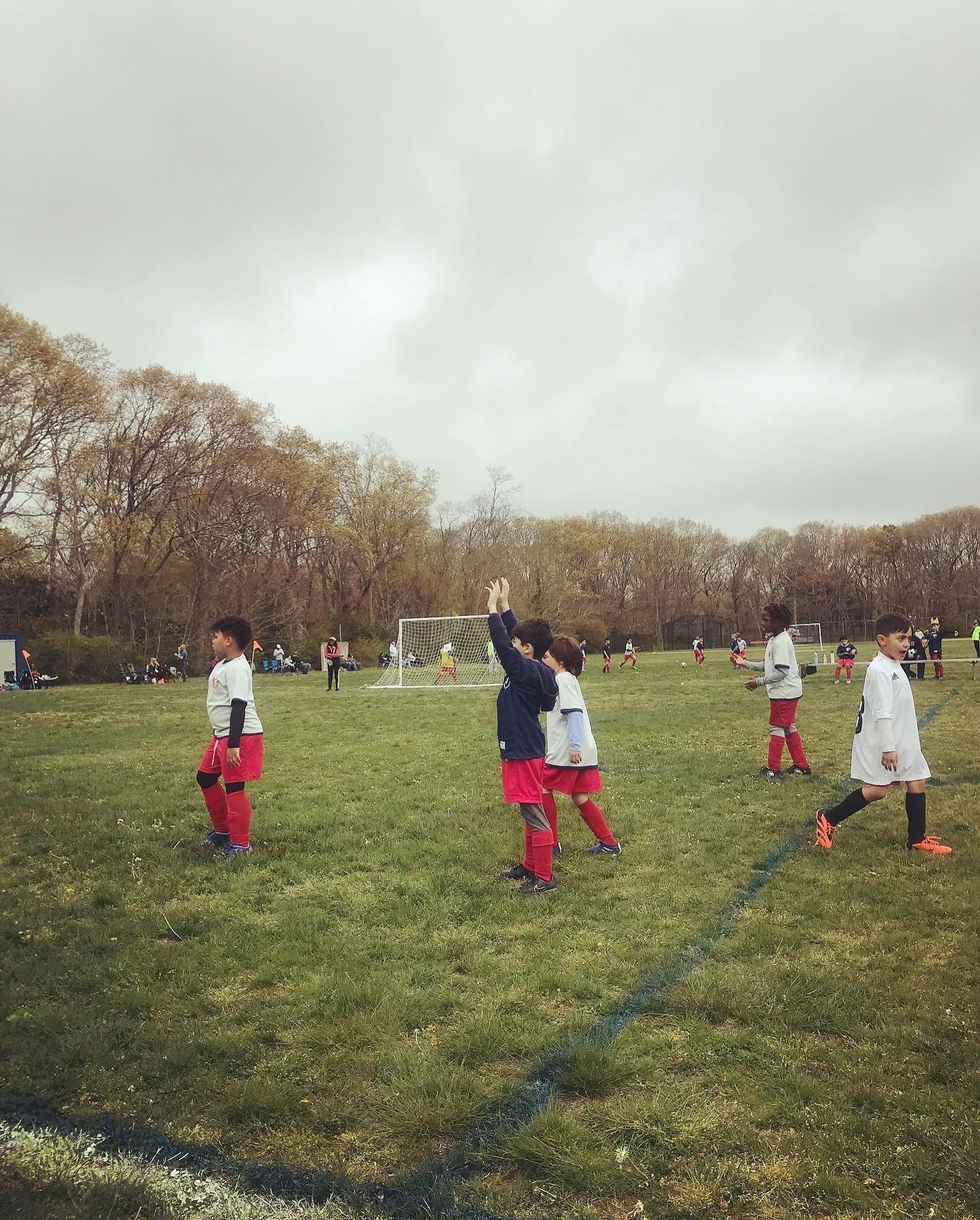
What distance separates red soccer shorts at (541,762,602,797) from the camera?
6590mm

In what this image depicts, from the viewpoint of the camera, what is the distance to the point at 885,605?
3258 inches

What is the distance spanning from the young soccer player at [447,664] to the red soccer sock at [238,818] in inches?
946

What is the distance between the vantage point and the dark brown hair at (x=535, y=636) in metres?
6.41

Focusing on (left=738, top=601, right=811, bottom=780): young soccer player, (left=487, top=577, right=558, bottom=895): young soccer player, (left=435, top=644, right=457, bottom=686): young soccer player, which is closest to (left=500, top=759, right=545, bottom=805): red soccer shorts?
(left=487, top=577, right=558, bottom=895): young soccer player

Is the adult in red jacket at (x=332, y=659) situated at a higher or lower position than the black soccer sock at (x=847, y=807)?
higher

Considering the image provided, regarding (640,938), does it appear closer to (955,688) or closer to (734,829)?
(734,829)

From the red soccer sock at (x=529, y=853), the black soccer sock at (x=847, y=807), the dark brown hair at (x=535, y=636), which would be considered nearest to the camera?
the red soccer sock at (x=529, y=853)

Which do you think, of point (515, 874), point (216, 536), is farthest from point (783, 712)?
point (216, 536)

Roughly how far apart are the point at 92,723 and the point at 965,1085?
1739 cm

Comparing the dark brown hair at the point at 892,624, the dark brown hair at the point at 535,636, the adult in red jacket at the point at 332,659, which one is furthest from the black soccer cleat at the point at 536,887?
the adult in red jacket at the point at 332,659

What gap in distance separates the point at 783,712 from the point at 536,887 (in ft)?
16.0

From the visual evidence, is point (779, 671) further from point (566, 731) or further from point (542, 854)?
point (542, 854)

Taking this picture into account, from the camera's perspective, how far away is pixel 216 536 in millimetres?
47500

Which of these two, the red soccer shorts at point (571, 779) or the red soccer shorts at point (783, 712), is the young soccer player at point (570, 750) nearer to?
the red soccer shorts at point (571, 779)
